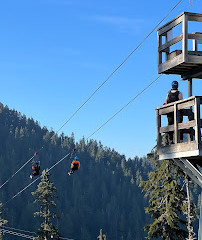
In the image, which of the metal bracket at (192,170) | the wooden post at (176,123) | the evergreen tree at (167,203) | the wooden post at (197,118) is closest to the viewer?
the wooden post at (197,118)

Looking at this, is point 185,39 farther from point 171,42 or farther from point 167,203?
point 167,203

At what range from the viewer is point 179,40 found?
10.9 m

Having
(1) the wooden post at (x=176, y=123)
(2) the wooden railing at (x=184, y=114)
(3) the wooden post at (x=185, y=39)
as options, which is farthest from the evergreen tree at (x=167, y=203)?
(3) the wooden post at (x=185, y=39)

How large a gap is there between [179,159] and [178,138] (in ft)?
1.68

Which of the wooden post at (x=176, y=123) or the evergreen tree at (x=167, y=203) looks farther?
the evergreen tree at (x=167, y=203)

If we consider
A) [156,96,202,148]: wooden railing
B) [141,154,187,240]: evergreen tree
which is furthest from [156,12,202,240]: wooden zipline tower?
[141,154,187,240]: evergreen tree

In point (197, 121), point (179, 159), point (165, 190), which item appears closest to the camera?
point (197, 121)

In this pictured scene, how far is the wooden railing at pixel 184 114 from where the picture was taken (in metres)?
10.5

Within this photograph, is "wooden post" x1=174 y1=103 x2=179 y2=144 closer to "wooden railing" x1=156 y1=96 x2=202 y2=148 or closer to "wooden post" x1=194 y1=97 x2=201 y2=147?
"wooden railing" x1=156 y1=96 x2=202 y2=148

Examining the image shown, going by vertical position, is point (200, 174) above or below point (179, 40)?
below

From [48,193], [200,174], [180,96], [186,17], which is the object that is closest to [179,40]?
[186,17]

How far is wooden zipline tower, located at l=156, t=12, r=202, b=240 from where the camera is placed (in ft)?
34.6

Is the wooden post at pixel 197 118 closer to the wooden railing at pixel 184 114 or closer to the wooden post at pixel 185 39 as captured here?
the wooden railing at pixel 184 114

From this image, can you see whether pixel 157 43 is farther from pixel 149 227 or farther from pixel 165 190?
pixel 149 227
